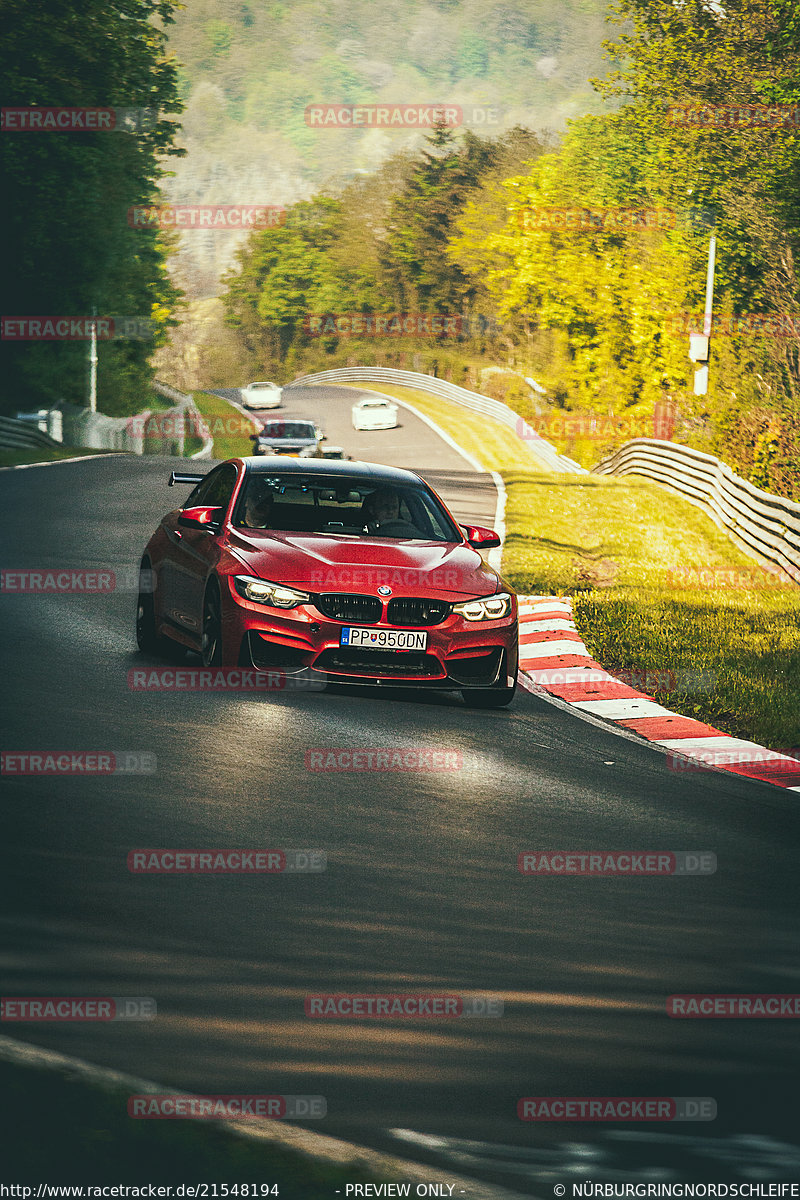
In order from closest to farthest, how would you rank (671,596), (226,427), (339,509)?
(339,509)
(671,596)
(226,427)

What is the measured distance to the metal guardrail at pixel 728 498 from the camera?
21312 mm

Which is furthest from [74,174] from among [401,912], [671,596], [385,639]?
[401,912]

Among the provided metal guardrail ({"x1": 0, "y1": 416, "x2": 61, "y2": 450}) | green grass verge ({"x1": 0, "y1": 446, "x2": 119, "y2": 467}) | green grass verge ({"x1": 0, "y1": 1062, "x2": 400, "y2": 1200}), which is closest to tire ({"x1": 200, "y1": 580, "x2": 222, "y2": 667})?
green grass verge ({"x1": 0, "y1": 1062, "x2": 400, "y2": 1200})

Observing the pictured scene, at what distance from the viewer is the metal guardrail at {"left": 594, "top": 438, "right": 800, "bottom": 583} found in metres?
21.3

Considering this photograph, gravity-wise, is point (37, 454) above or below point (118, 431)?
below

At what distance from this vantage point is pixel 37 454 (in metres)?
42.1

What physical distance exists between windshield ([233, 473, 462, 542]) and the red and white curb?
1.50 m

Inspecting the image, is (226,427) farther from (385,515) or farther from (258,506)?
(258,506)

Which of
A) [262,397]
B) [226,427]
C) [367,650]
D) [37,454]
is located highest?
[367,650]

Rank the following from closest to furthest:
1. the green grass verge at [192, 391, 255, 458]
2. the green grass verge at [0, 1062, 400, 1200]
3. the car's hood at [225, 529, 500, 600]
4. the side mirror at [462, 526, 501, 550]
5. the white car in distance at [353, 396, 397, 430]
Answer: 1. the green grass verge at [0, 1062, 400, 1200]
2. the car's hood at [225, 529, 500, 600]
3. the side mirror at [462, 526, 501, 550]
4. the green grass verge at [192, 391, 255, 458]
5. the white car in distance at [353, 396, 397, 430]

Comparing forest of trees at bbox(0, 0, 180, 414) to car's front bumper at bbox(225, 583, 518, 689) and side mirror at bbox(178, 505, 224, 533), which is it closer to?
side mirror at bbox(178, 505, 224, 533)

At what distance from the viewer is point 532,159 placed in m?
98.8

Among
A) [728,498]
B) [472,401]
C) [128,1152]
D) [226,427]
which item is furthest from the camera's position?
[472,401]

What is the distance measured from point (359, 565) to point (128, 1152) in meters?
7.19
